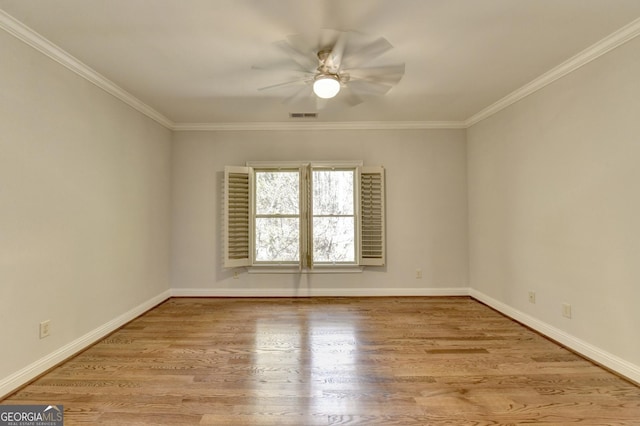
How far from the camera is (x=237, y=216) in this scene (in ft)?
13.9

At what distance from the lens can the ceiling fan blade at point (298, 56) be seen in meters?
2.06

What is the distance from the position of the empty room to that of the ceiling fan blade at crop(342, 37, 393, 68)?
0.02 m

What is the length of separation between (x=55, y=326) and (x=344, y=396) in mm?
2382

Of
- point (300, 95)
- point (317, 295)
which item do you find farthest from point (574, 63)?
point (317, 295)

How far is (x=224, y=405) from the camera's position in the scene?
1950 mm

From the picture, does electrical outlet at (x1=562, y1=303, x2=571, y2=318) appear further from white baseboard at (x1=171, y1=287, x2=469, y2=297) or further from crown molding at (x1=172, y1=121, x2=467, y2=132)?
crown molding at (x1=172, y1=121, x2=467, y2=132)

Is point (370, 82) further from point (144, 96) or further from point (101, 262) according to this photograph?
point (101, 262)

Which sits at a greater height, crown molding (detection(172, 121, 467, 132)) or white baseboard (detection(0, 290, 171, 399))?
crown molding (detection(172, 121, 467, 132))

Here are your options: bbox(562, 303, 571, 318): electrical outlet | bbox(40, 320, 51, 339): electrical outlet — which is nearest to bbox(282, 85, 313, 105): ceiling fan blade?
bbox(40, 320, 51, 339): electrical outlet

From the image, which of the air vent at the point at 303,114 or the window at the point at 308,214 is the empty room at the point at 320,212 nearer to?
the window at the point at 308,214

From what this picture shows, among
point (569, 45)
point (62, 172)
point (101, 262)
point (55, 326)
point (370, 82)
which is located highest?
point (569, 45)

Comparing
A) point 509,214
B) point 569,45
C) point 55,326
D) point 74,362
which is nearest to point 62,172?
point 55,326

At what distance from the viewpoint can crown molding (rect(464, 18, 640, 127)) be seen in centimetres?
219

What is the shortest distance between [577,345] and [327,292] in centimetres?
279
